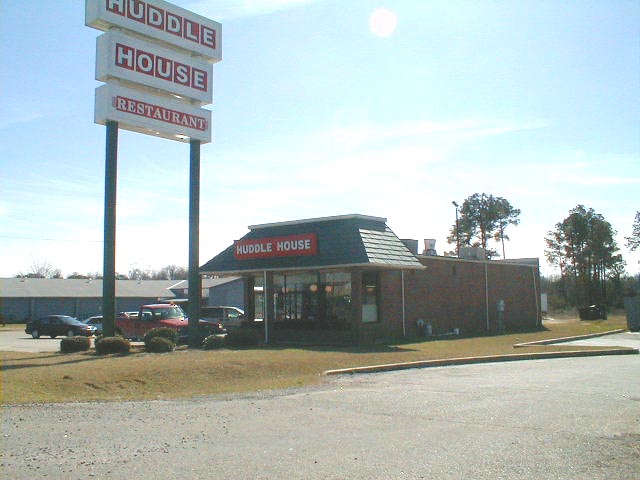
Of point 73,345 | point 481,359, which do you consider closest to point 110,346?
point 73,345

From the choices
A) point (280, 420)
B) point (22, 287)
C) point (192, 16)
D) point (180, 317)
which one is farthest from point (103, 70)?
point (22, 287)

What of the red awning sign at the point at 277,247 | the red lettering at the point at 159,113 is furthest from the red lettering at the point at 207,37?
the red awning sign at the point at 277,247

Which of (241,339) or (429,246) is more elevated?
(429,246)

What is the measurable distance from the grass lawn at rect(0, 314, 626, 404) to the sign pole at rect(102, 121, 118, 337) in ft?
6.25

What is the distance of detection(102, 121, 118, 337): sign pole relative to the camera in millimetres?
23562

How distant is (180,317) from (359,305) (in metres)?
9.58

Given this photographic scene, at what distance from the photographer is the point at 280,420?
35.1 feet

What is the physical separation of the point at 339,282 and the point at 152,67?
38.4ft

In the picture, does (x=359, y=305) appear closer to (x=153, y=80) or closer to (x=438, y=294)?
(x=438, y=294)

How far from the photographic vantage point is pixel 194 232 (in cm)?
2638

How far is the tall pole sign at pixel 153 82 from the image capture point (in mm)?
23641

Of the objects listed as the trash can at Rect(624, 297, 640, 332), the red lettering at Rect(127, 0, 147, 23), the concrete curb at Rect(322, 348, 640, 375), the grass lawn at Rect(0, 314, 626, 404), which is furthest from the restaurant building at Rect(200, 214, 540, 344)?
the trash can at Rect(624, 297, 640, 332)

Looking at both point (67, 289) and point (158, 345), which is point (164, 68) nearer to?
point (158, 345)

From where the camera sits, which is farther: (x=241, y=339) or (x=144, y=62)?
(x=241, y=339)
